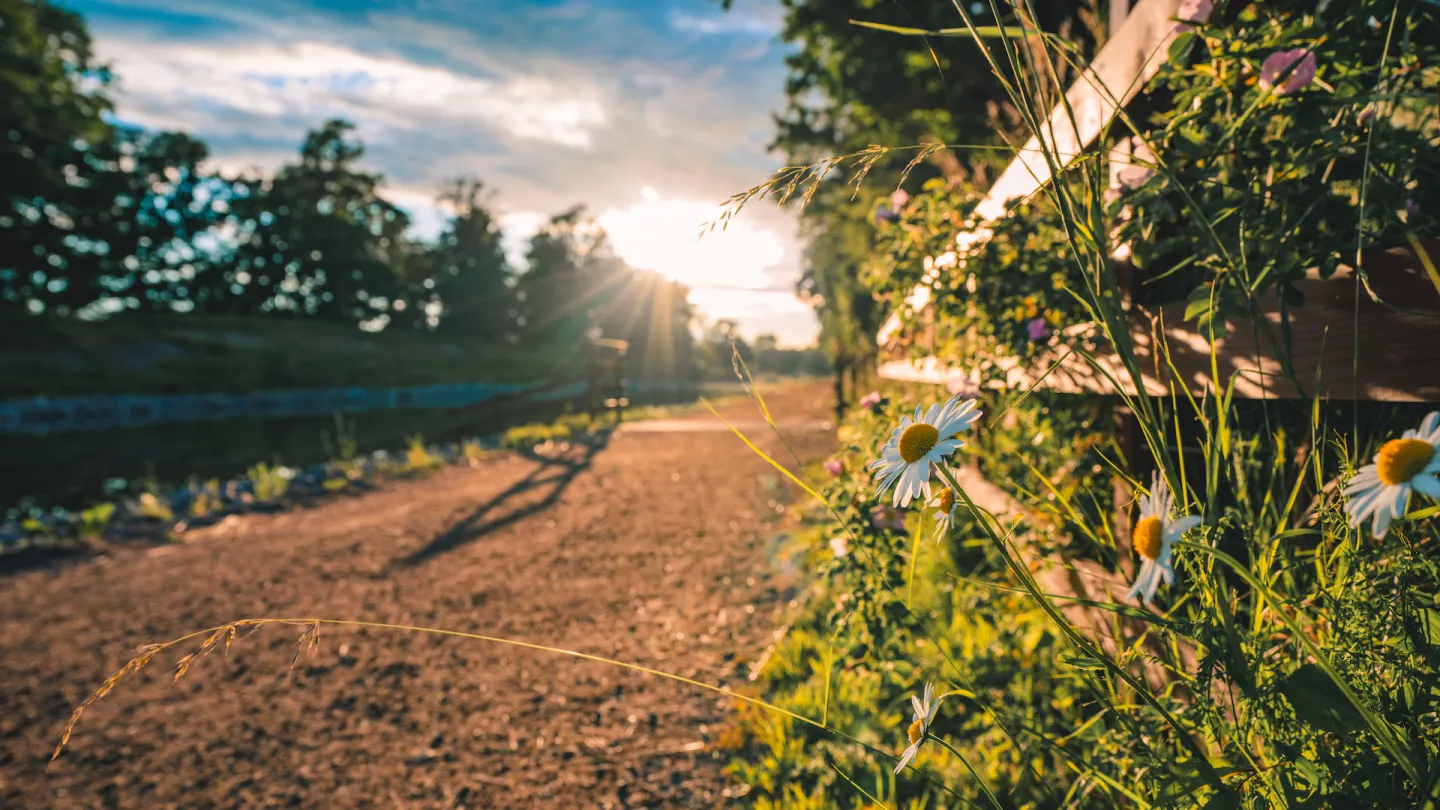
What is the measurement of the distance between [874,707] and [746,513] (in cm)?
339

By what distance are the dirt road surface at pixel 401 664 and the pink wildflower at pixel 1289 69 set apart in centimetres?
179

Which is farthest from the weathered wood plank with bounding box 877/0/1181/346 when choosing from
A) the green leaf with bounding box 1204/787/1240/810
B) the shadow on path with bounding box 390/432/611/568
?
the shadow on path with bounding box 390/432/611/568

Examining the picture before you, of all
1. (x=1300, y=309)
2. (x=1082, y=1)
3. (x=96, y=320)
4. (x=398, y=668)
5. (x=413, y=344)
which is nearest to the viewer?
(x=1300, y=309)

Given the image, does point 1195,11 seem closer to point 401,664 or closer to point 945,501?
point 945,501

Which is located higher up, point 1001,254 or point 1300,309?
point 1001,254

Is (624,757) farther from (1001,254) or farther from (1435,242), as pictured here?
(1435,242)

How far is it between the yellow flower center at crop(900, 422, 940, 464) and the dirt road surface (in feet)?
2.88

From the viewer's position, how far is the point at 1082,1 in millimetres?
3732

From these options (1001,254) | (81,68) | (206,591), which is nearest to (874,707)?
(1001,254)

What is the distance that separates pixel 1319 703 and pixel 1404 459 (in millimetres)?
353

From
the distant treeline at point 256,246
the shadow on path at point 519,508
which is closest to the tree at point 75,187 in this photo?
the distant treeline at point 256,246

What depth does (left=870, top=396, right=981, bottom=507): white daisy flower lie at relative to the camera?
796mm

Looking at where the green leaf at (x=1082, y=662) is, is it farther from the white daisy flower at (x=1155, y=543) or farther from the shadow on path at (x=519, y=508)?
the shadow on path at (x=519, y=508)

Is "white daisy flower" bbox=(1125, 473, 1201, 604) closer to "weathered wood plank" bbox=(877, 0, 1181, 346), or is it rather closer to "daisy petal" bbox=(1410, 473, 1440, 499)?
"daisy petal" bbox=(1410, 473, 1440, 499)
